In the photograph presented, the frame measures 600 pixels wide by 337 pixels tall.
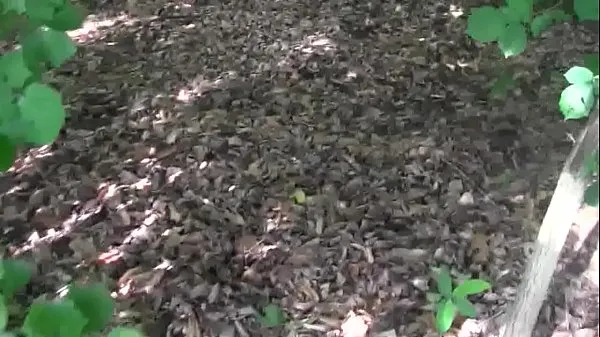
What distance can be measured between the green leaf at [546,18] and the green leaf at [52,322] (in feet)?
3.81

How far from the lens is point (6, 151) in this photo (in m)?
1.73

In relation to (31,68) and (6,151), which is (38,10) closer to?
(31,68)

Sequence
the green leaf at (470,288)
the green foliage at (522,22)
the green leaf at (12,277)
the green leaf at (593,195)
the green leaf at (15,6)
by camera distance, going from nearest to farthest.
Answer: the green leaf at (593,195)
the green foliage at (522,22)
the green leaf at (15,6)
the green leaf at (12,277)
the green leaf at (470,288)

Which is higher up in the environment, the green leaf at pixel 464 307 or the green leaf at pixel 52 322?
the green leaf at pixel 52 322

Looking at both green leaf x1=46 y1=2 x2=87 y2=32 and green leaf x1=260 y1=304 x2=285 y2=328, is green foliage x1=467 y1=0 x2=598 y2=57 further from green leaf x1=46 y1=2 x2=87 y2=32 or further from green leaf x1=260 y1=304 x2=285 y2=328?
green leaf x1=260 y1=304 x2=285 y2=328

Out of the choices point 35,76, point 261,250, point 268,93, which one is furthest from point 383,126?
point 35,76

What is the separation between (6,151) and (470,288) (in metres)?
1.30

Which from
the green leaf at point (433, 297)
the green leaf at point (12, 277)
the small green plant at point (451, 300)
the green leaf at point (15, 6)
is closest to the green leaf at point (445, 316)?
the small green plant at point (451, 300)

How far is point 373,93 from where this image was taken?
3.64 metres

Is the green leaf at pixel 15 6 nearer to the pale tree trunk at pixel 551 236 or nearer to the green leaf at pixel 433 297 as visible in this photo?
A: the pale tree trunk at pixel 551 236

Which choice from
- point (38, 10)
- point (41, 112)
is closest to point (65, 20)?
point (38, 10)

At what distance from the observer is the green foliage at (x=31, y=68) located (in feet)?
5.38

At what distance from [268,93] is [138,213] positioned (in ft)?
3.32

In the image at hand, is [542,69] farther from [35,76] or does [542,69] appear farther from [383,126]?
[35,76]
